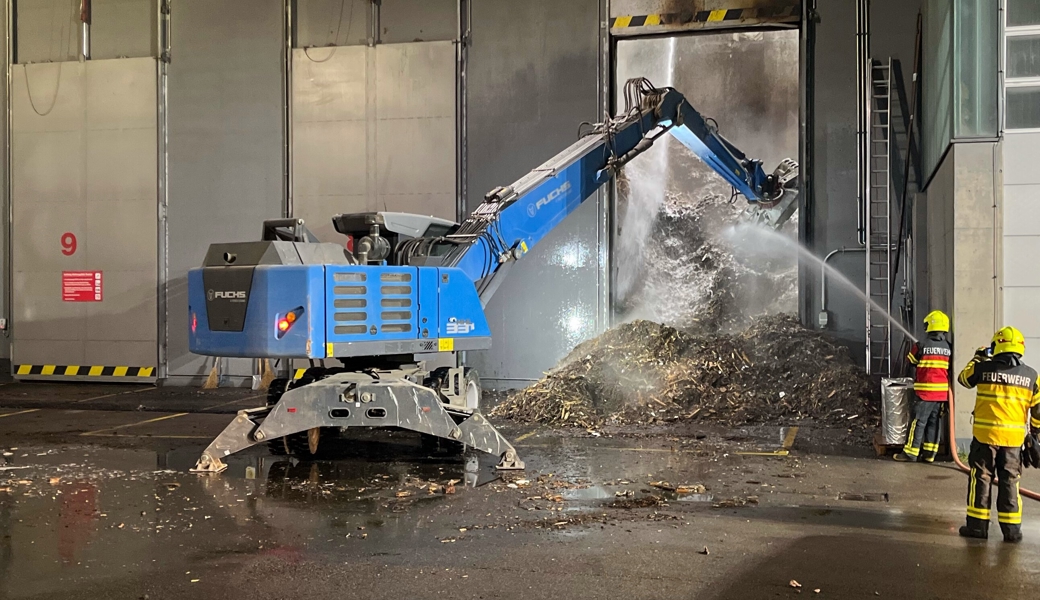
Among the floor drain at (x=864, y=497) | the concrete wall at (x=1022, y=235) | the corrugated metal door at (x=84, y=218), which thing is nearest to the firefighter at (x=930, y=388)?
the concrete wall at (x=1022, y=235)

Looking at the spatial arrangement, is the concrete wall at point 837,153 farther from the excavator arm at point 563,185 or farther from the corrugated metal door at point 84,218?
the corrugated metal door at point 84,218

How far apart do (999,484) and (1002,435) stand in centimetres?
34

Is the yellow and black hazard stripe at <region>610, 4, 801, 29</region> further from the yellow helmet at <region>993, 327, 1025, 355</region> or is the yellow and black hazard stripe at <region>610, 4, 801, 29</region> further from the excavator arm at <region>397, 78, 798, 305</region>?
the yellow helmet at <region>993, 327, 1025, 355</region>

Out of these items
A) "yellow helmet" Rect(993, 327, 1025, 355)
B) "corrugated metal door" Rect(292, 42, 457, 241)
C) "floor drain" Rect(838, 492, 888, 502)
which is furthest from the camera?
"corrugated metal door" Rect(292, 42, 457, 241)

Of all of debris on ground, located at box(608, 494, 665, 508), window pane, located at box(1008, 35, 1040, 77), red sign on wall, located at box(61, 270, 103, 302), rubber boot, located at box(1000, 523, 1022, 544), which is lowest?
debris on ground, located at box(608, 494, 665, 508)

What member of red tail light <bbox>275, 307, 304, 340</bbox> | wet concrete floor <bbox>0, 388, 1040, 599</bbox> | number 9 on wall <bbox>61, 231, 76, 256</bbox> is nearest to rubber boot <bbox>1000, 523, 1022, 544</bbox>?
wet concrete floor <bbox>0, 388, 1040, 599</bbox>

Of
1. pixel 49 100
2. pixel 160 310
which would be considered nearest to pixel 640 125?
pixel 160 310

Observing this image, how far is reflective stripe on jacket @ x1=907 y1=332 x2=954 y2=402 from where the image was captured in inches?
351

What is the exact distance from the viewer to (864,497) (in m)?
7.59

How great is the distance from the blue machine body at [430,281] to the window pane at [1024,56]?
407 centimetres

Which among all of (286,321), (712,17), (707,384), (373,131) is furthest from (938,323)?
(373,131)

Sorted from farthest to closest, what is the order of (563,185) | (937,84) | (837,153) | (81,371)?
(81,371) < (837,153) < (563,185) < (937,84)

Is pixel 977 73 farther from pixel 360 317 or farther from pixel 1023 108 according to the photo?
pixel 360 317

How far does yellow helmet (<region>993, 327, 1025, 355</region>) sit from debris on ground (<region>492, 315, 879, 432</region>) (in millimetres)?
4733
